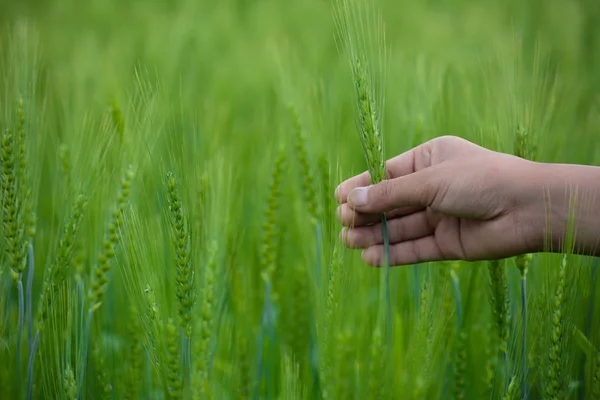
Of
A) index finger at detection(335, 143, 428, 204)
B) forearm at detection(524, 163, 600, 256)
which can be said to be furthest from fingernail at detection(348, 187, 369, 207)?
forearm at detection(524, 163, 600, 256)

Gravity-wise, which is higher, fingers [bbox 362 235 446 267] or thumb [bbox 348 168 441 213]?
thumb [bbox 348 168 441 213]

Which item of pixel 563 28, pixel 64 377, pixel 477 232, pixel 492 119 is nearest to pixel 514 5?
pixel 563 28

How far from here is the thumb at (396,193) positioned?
4.47 ft

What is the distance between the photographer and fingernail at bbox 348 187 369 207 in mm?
1384

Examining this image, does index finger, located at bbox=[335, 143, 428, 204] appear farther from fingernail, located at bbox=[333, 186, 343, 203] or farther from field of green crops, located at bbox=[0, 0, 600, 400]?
fingernail, located at bbox=[333, 186, 343, 203]

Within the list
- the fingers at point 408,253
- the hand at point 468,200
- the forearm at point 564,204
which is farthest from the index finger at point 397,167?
the forearm at point 564,204

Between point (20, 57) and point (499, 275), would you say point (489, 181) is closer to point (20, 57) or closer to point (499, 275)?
point (499, 275)

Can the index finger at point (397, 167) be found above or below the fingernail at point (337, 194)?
above

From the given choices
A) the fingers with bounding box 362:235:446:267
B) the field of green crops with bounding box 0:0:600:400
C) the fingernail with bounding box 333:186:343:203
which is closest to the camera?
the field of green crops with bounding box 0:0:600:400

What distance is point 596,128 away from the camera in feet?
7.63

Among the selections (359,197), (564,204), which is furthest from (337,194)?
(564,204)

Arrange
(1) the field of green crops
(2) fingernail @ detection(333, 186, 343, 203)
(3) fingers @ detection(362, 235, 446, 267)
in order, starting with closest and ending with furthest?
(1) the field of green crops, (2) fingernail @ detection(333, 186, 343, 203), (3) fingers @ detection(362, 235, 446, 267)

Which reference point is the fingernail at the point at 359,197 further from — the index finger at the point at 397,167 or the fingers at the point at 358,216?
the index finger at the point at 397,167

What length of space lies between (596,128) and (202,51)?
1690 millimetres
